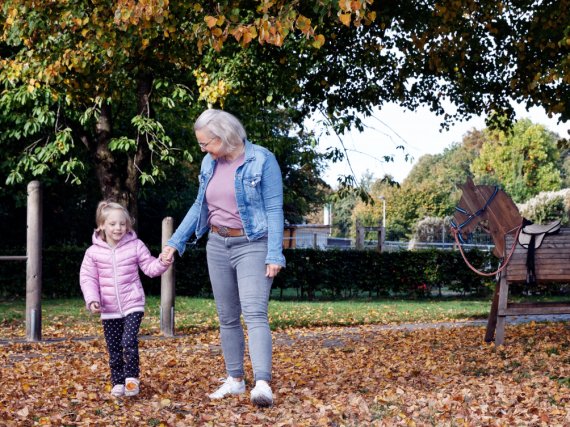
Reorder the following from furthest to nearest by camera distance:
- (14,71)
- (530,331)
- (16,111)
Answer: (16,111) → (14,71) → (530,331)

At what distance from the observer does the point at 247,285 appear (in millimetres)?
5629

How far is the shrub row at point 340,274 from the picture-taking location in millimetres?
20875

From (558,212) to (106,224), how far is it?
45.7 meters

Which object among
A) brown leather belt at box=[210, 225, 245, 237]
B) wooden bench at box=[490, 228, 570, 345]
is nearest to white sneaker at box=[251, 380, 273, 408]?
brown leather belt at box=[210, 225, 245, 237]

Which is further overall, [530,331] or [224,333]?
[530,331]

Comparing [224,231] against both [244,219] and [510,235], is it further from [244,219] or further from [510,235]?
[510,235]

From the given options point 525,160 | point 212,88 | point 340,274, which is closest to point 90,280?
point 212,88

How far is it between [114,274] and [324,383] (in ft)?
6.38

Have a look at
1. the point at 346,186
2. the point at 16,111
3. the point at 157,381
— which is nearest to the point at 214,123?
the point at 157,381

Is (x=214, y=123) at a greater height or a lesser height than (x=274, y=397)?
greater

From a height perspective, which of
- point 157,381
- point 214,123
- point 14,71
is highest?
point 14,71

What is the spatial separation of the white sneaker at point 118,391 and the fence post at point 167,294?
4.49 meters

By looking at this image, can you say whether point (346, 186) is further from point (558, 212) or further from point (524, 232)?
point (558, 212)

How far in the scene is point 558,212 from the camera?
48531 millimetres
